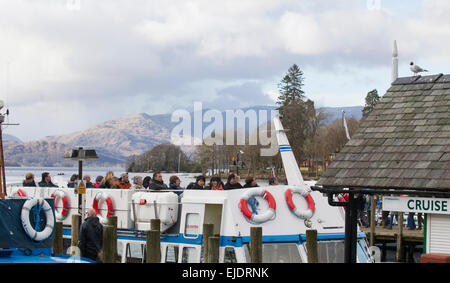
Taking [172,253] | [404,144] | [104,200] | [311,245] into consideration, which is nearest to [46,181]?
[104,200]

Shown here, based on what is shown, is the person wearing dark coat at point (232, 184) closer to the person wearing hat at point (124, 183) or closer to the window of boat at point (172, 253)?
the window of boat at point (172, 253)

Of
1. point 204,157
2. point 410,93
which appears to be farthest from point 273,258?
point 204,157

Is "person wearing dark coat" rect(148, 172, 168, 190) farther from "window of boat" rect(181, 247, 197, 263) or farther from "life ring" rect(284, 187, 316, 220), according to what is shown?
"life ring" rect(284, 187, 316, 220)

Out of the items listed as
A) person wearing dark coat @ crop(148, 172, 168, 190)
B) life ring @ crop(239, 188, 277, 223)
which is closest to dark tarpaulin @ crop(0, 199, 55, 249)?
life ring @ crop(239, 188, 277, 223)

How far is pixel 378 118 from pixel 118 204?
6.93 metres

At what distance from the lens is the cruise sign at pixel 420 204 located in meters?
13.0

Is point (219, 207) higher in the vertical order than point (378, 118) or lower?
lower

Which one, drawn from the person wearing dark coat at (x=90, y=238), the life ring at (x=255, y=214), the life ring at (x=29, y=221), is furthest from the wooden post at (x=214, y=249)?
the life ring at (x=29, y=221)

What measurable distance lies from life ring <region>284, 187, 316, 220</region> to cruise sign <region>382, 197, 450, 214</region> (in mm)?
2522

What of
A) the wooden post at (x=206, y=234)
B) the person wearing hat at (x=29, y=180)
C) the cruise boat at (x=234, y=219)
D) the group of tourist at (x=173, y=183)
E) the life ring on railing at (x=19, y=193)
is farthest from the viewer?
the person wearing hat at (x=29, y=180)

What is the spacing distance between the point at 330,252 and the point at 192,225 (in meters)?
3.39

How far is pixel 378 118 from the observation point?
1562cm

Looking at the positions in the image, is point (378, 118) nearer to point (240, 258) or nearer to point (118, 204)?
point (240, 258)

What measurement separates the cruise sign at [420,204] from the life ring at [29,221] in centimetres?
677
